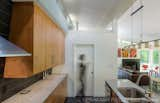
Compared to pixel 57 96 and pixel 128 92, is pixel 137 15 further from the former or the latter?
pixel 57 96

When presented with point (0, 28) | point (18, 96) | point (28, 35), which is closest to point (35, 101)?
point (18, 96)

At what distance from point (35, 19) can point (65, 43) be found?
4.14 m

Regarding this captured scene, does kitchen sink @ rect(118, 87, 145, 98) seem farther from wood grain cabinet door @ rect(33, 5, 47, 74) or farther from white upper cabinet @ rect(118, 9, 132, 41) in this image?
white upper cabinet @ rect(118, 9, 132, 41)

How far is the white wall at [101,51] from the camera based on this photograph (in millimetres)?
7082

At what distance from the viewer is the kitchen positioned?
2896 mm

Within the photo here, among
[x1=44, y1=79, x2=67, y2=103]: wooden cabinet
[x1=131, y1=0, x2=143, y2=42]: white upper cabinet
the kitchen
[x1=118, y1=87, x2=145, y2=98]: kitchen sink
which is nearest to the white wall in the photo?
the kitchen

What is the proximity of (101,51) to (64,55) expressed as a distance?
142 centimetres

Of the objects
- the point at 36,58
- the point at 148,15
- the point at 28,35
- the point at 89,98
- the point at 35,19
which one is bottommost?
the point at 89,98

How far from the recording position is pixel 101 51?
7.13 metres

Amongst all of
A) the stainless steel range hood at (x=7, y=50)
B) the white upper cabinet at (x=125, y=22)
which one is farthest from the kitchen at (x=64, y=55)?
the white upper cabinet at (x=125, y=22)

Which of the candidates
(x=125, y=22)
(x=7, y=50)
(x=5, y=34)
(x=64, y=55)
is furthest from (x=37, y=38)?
(x=125, y=22)

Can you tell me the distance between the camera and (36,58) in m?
3.12

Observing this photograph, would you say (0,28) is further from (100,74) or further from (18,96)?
(100,74)

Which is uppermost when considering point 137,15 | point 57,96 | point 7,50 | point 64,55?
point 137,15
